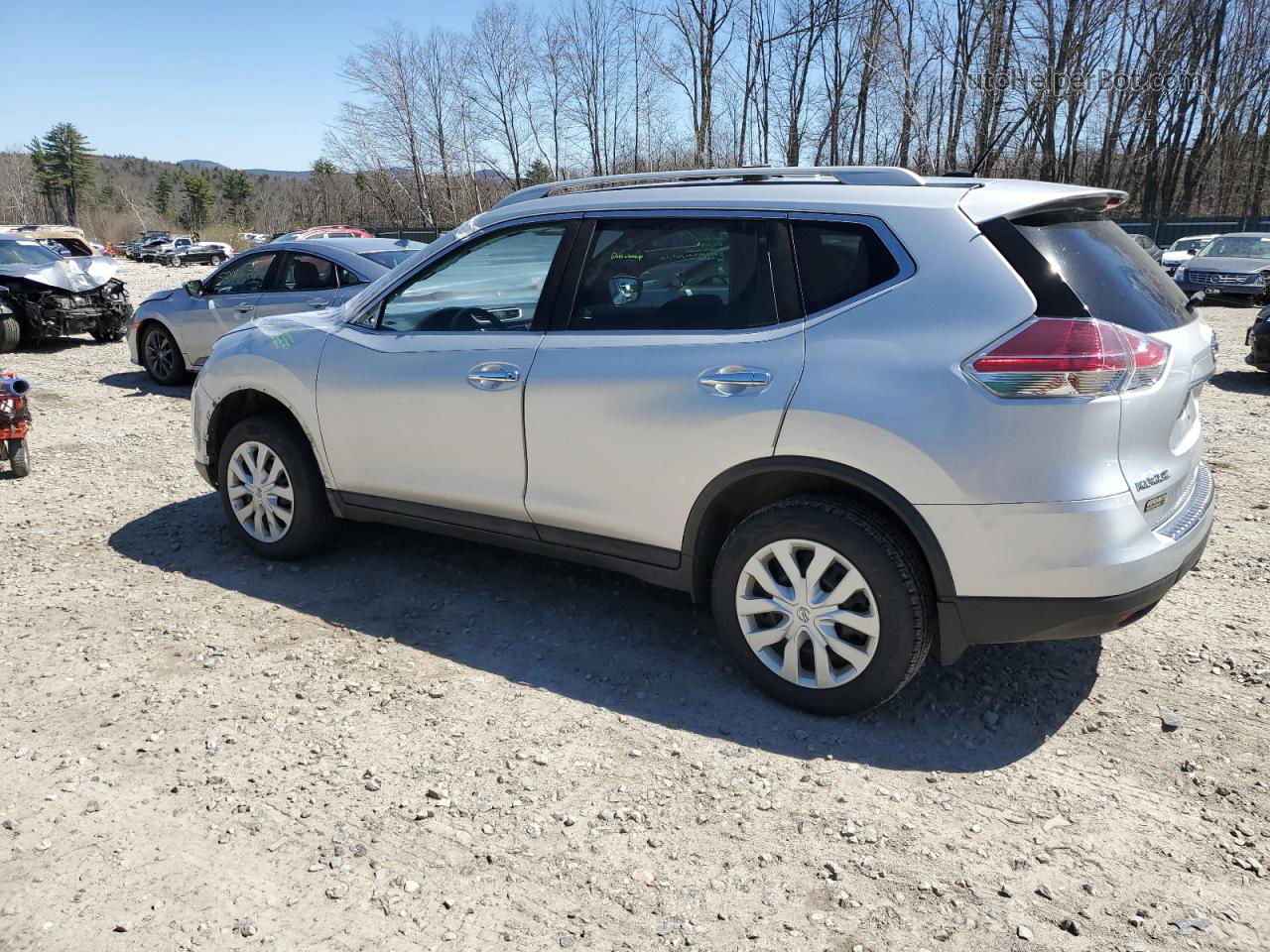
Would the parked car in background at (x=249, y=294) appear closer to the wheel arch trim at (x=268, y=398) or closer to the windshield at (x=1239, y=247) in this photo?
the wheel arch trim at (x=268, y=398)

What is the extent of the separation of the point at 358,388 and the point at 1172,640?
3.73m

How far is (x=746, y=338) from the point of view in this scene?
11.1 feet

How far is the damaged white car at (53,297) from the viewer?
13359 millimetres

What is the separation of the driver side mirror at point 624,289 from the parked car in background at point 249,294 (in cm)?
514

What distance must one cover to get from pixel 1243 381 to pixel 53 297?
15129mm

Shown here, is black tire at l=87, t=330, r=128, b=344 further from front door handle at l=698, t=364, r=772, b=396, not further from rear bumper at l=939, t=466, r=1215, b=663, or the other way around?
rear bumper at l=939, t=466, r=1215, b=663

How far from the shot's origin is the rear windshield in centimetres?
300

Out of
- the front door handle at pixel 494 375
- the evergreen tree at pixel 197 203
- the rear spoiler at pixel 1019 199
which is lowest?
the front door handle at pixel 494 375

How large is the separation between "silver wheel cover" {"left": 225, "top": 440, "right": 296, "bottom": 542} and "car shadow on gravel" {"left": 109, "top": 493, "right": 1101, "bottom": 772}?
0.22m

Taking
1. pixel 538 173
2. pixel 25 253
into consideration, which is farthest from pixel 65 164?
pixel 25 253

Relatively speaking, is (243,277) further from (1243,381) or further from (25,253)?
(1243,381)

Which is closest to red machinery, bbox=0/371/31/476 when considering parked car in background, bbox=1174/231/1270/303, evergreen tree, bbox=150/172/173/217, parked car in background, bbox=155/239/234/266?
parked car in background, bbox=1174/231/1270/303

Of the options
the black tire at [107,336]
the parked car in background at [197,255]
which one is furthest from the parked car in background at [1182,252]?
the parked car in background at [197,255]

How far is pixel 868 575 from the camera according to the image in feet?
10.4
